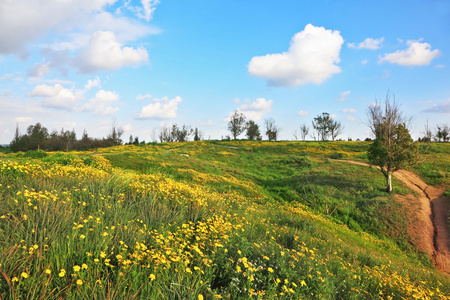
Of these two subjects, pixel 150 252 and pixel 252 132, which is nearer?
pixel 150 252

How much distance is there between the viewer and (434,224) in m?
16.4

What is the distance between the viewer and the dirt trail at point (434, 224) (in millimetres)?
13406

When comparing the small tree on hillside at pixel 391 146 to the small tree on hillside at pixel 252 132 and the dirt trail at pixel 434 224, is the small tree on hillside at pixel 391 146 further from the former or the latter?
the small tree on hillside at pixel 252 132

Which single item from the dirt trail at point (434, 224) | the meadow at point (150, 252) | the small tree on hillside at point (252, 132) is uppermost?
the small tree on hillside at point (252, 132)

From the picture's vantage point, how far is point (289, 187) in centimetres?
2248

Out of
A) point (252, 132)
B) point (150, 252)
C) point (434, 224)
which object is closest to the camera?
point (150, 252)

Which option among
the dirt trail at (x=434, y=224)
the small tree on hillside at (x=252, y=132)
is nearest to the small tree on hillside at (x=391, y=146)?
the dirt trail at (x=434, y=224)

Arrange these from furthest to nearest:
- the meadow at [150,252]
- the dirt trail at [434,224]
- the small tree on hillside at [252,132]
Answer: the small tree on hillside at [252,132]
the dirt trail at [434,224]
the meadow at [150,252]

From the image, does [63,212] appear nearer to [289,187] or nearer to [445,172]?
[289,187]

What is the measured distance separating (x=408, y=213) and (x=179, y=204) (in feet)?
57.2

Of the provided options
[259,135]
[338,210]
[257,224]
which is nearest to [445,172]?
[338,210]

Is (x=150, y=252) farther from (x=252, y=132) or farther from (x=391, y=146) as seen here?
(x=252, y=132)

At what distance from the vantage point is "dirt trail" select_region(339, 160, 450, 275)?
13406 millimetres

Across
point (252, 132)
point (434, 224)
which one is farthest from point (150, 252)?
point (252, 132)
